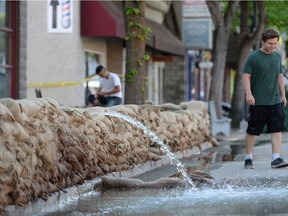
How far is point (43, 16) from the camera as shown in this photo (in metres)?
21.7

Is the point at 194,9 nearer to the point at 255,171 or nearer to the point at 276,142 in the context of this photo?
the point at 276,142

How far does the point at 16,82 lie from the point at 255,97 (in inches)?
229

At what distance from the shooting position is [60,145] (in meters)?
9.18

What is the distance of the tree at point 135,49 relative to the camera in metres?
15.5

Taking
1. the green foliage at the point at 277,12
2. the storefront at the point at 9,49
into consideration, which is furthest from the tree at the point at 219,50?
the storefront at the point at 9,49

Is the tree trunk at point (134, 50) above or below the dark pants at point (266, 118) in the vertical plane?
above

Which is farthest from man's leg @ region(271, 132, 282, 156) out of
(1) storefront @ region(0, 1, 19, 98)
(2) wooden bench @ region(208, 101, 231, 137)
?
(2) wooden bench @ region(208, 101, 231, 137)

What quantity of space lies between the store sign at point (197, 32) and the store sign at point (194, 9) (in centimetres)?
21

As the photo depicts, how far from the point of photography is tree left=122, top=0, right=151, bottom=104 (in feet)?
50.8

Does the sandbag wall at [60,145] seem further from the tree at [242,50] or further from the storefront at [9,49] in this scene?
the tree at [242,50]

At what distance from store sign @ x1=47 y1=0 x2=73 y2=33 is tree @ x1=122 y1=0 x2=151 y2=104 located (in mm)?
4204

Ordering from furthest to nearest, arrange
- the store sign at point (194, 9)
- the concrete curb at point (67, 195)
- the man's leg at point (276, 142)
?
the store sign at point (194, 9), the man's leg at point (276, 142), the concrete curb at point (67, 195)

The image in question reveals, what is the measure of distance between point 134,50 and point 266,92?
419cm

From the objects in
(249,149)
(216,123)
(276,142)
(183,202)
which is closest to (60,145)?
(183,202)
